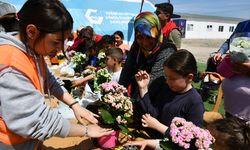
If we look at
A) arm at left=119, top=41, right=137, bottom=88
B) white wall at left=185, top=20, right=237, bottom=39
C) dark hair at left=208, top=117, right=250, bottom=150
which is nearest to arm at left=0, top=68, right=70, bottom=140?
dark hair at left=208, top=117, right=250, bottom=150

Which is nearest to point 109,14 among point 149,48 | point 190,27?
point 149,48

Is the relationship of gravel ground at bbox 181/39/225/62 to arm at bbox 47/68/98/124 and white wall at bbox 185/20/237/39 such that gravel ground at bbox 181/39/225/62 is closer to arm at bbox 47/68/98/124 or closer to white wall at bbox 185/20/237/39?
arm at bbox 47/68/98/124

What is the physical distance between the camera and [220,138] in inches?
67.2

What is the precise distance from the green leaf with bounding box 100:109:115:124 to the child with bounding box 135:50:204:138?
0.36m

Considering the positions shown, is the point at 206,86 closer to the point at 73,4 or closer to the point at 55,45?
the point at 55,45

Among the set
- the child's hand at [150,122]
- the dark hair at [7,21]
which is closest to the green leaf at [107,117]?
the child's hand at [150,122]

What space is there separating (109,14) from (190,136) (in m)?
9.65

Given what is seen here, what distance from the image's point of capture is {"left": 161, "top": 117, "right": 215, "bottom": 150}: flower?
1.64m

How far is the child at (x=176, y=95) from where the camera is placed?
2227mm

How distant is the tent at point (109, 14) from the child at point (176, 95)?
8.23 meters

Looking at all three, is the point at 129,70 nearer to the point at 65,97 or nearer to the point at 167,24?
the point at 65,97

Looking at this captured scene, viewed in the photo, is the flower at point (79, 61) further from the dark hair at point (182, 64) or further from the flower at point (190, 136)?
the flower at point (190, 136)

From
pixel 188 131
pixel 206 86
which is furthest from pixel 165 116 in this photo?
pixel 206 86

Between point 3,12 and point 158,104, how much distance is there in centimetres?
204
